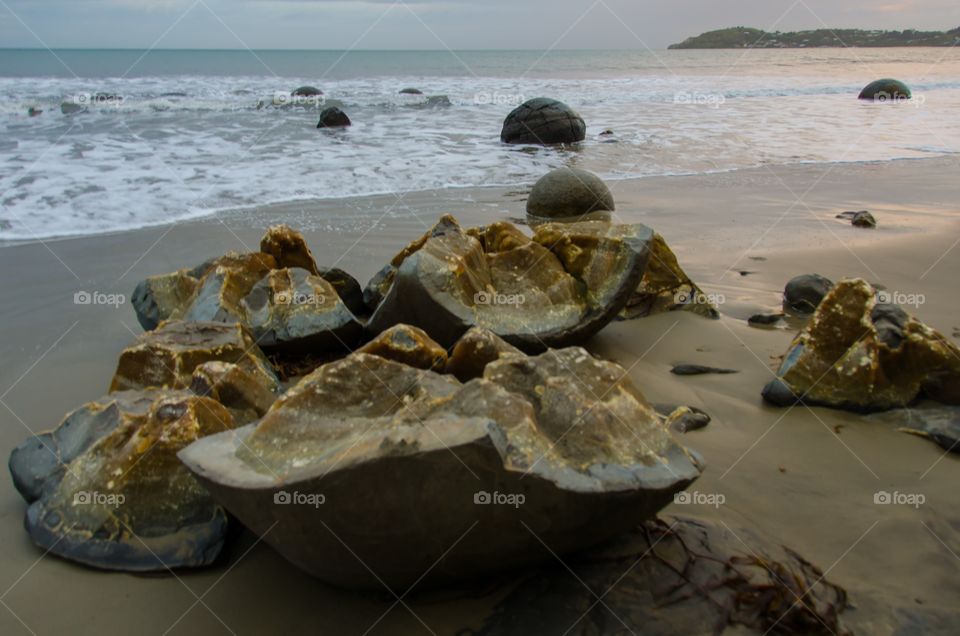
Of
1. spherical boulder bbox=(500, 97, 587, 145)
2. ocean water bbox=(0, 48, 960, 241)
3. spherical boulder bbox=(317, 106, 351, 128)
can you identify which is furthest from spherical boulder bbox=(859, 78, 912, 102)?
spherical boulder bbox=(317, 106, 351, 128)

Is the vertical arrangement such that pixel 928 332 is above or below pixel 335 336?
above

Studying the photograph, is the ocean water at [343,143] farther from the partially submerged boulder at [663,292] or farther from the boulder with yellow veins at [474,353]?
the boulder with yellow veins at [474,353]

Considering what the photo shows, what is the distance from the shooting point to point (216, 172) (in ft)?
29.4

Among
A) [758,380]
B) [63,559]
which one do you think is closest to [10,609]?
[63,559]

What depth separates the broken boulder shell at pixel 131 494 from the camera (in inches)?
91.4

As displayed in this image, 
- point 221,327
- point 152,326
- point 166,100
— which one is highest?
point 221,327

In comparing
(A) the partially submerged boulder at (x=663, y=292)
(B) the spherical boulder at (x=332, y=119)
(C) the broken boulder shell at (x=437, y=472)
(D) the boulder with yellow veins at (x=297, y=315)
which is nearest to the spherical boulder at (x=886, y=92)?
(B) the spherical boulder at (x=332, y=119)

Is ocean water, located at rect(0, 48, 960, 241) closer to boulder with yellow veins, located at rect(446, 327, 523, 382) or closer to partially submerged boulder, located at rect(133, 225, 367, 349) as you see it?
partially submerged boulder, located at rect(133, 225, 367, 349)

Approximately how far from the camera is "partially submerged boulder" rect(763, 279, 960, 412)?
3191 mm

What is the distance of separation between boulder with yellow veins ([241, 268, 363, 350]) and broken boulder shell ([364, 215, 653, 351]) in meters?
0.21

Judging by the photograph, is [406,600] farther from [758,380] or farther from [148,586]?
[758,380]

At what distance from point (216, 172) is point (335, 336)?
5824 mm

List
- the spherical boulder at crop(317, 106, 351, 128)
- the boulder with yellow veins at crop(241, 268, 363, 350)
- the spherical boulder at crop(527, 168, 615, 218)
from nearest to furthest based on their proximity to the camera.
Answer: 1. the boulder with yellow veins at crop(241, 268, 363, 350)
2. the spherical boulder at crop(527, 168, 615, 218)
3. the spherical boulder at crop(317, 106, 351, 128)

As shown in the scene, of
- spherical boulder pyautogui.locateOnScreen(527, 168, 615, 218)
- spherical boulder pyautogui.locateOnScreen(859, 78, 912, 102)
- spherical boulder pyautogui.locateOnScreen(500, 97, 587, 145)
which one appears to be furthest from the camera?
spherical boulder pyautogui.locateOnScreen(859, 78, 912, 102)
